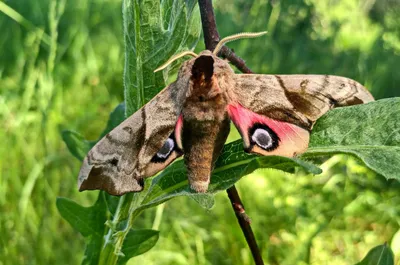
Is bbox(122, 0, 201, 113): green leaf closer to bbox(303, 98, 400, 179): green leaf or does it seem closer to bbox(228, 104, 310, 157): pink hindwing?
bbox(228, 104, 310, 157): pink hindwing

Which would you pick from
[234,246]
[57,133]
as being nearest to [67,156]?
[57,133]

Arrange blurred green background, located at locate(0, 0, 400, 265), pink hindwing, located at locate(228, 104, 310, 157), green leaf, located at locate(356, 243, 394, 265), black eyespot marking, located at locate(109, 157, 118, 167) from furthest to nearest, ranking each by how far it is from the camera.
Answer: blurred green background, located at locate(0, 0, 400, 265), green leaf, located at locate(356, 243, 394, 265), black eyespot marking, located at locate(109, 157, 118, 167), pink hindwing, located at locate(228, 104, 310, 157)

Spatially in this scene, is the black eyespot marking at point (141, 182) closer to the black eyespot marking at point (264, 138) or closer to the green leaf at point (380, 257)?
the black eyespot marking at point (264, 138)

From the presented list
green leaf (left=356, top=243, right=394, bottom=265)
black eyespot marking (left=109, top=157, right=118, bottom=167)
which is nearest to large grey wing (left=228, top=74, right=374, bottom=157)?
black eyespot marking (left=109, top=157, right=118, bottom=167)

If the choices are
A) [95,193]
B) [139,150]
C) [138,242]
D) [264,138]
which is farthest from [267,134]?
[95,193]

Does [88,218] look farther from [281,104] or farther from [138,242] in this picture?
[281,104]

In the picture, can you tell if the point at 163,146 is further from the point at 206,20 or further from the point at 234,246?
the point at 234,246
